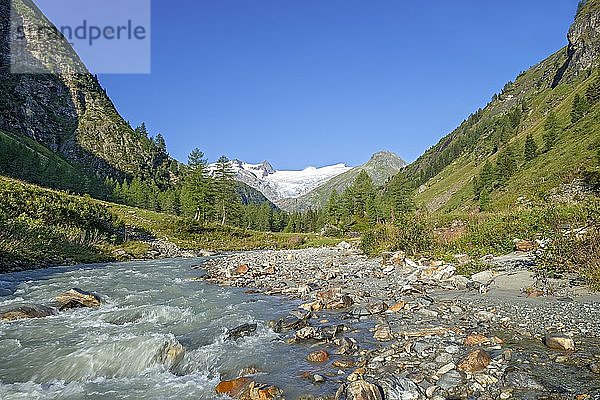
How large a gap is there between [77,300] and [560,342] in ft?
48.6

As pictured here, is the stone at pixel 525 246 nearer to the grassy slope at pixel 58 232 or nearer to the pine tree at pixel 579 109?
the grassy slope at pixel 58 232

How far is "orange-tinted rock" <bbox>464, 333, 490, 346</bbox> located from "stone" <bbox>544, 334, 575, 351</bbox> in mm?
1066

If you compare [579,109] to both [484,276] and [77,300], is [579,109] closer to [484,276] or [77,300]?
[484,276]

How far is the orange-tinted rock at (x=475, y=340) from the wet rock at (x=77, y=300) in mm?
12649

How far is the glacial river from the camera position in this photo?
735cm

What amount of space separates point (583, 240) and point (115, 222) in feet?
141

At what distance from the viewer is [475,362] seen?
22.3 ft

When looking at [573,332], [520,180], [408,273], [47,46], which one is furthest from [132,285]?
[47,46]

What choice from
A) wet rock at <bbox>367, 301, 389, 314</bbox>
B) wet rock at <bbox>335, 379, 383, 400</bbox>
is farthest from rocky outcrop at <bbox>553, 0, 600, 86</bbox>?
wet rock at <bbox>335, 379, 383, 400</bbox>

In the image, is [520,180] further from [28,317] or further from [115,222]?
[28,317]

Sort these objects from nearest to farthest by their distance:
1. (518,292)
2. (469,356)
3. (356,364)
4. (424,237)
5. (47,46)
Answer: (469,356) → (356,364) → (518,292) → (424,237) → (47,46)

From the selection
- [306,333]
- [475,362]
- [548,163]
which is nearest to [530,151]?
[548,163]

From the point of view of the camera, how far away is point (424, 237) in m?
21.6

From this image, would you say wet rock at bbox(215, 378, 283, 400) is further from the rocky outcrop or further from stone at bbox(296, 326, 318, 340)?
the rocky outcrop
